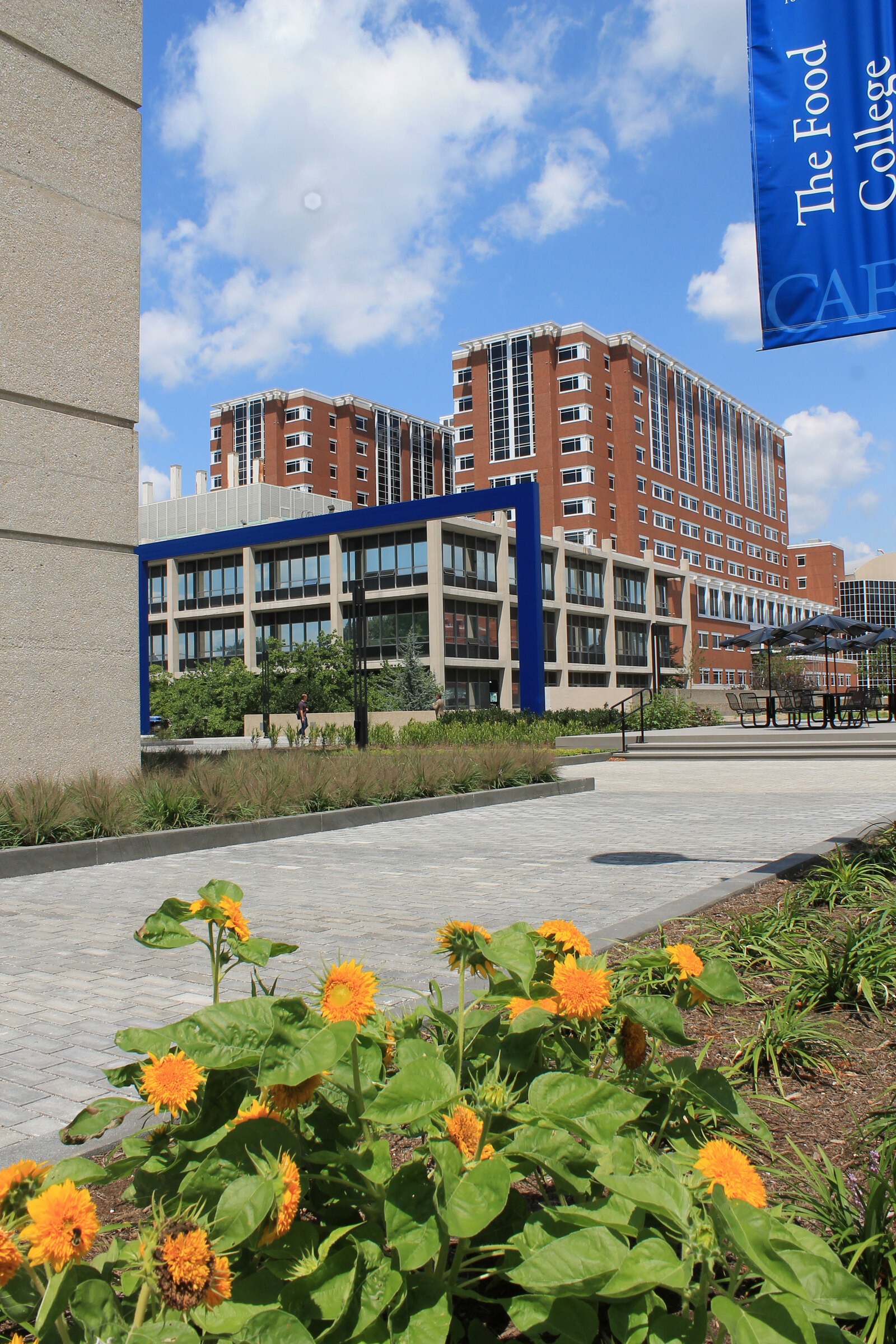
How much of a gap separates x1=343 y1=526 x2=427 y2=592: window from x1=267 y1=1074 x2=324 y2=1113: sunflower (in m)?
51.6

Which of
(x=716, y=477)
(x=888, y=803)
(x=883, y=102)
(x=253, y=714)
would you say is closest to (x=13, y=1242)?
(x=883, y=102)

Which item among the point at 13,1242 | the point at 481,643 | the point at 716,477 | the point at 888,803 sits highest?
the point at 716,477

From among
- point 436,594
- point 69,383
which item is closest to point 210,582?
point 436,594

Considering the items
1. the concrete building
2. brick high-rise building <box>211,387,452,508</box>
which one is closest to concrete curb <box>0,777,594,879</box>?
the concrete building

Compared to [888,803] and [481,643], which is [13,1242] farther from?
[481,643]

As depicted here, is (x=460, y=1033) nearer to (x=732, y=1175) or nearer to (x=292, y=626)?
(x=732, y=1175)

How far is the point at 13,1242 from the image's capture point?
118cm

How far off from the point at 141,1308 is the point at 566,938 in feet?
3.27

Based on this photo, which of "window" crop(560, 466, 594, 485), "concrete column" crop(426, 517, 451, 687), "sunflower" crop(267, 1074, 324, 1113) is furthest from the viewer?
"window" crop(560, 466, 594, 485)

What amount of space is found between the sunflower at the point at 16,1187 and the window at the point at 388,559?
170 feet

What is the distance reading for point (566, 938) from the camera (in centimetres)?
194

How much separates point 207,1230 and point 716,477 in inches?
3754

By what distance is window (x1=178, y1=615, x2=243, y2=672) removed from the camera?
62625 mm

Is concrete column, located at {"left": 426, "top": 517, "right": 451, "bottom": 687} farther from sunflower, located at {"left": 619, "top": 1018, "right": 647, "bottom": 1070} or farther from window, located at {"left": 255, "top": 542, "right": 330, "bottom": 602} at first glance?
sunflower, located at {"left": 619, "top": 1018, "right": 647, "bottom": 1070}
